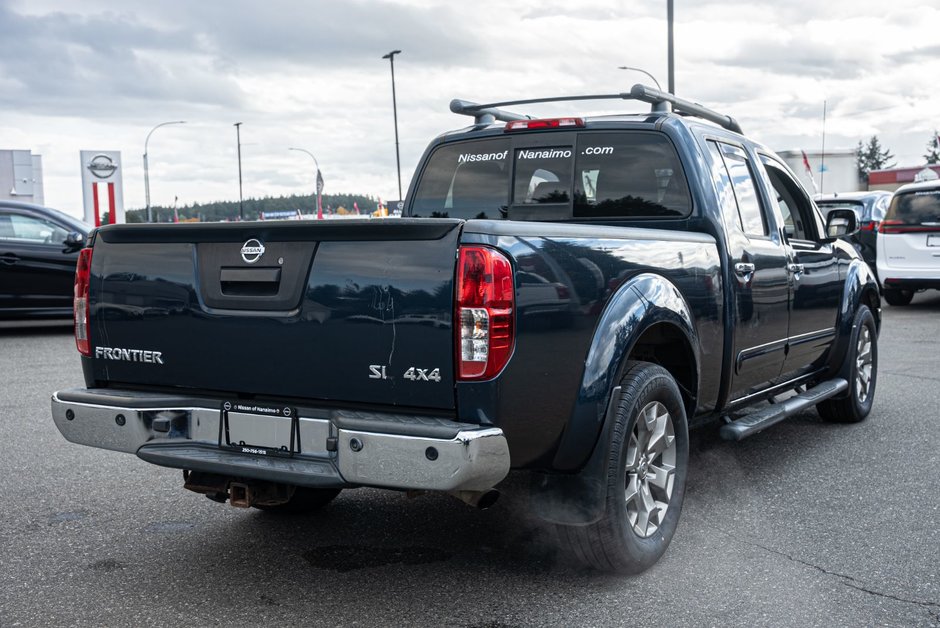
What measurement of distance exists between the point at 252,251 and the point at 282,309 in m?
0.26

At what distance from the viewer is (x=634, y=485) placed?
390 centimetres

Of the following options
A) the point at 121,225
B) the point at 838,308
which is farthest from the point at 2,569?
the point at 838,308

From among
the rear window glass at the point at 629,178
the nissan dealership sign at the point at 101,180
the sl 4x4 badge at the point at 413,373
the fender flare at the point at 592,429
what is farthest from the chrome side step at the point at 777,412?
the nissan dealership sign at the point at 101,180

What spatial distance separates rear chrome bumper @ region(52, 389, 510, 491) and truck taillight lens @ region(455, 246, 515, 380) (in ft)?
0.67

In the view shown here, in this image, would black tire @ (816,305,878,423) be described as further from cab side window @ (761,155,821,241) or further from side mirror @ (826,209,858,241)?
cab side window @ (761,155,821,241)

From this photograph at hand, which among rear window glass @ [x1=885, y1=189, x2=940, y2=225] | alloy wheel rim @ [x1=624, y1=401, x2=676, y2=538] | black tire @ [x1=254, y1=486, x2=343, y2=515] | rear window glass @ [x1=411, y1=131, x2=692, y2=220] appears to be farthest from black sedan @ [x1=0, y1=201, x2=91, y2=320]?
rear window glass @ [x1=885, y1=189, x2=940, y2=225]

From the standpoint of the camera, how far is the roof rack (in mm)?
5102

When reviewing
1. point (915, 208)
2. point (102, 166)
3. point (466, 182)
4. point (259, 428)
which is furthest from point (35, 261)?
point (102, 166)

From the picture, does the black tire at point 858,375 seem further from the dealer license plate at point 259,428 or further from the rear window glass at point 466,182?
the dealer license plate at point 259,428

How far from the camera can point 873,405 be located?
753 centimetres

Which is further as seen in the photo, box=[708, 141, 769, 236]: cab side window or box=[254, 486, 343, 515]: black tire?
box=[708, 141, 769, 236]: cab side window

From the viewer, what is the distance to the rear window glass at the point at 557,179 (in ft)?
16.2

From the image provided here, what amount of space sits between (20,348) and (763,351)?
8.71 m

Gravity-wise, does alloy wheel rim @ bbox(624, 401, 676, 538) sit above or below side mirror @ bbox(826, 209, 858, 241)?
below
